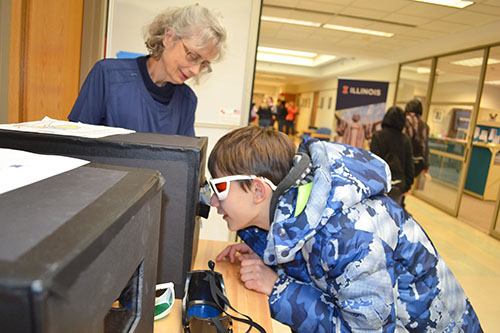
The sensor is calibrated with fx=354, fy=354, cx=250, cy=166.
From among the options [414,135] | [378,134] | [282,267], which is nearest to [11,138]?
[282,267]

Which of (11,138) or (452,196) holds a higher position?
(11,138)

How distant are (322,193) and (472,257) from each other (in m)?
3.92

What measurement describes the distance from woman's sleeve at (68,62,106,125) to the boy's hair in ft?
1.95

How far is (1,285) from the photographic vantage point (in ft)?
0.78

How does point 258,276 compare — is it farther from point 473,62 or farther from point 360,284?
point 473,62

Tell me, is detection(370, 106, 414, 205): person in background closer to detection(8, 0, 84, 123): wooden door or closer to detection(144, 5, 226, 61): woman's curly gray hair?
detection(144, 5, 226, 61): woman's curly gray hair

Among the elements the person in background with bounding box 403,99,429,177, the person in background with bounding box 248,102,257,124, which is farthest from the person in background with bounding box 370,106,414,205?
the person in background with bounding box 248,102,257,124

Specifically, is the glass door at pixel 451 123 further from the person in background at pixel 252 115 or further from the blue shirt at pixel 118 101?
the blue shirt at pixel 118 101

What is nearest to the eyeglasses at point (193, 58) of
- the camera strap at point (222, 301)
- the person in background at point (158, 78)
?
the person in background at point (158, 78)

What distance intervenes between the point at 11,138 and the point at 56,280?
60cm

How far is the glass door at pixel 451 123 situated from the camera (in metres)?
5.81

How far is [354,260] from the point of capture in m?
0.85

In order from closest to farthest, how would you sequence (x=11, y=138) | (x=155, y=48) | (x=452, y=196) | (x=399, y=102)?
(x=11, y=138)
(x=155, y=48)
(x=452, y=196)
(x=399, y=102)

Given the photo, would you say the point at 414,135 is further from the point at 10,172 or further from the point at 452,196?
the point at 10,172
